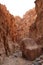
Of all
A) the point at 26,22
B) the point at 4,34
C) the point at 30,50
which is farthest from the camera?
the point at 26,22

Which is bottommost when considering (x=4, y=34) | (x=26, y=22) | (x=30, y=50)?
(x=30, y=50)

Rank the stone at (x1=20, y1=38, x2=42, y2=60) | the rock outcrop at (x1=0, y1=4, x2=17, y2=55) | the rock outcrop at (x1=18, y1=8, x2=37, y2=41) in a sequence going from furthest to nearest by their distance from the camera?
the rock outcrop at (x1=18, y1=8, x2=37, y2=41) → the rock outcrop at (x1=0, y1=4, x2=17, y2=55) → the stone at (x1=20, y1=38, x2=42, y2=60)

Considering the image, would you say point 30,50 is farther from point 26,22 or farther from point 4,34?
point 26,22

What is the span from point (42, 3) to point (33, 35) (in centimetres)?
644

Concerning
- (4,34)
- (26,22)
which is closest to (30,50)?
(4,34)

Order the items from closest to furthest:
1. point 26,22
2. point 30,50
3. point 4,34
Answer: point 30,50
point 4,34
point 26,22

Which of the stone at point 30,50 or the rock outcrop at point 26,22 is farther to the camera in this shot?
the rock outcrop at point 26,22

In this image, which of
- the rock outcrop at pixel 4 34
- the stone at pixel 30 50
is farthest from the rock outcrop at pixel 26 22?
the stone at pixel 30 50

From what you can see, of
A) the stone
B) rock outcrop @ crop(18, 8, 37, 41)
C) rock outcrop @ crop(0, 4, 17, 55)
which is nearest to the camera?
Result: the stone

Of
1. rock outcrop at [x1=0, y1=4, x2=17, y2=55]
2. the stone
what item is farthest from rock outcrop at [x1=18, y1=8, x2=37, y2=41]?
the stone

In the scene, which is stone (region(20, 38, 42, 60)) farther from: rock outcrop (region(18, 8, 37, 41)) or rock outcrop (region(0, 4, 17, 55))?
rock outcrop (region(18, 8, 37, 41))

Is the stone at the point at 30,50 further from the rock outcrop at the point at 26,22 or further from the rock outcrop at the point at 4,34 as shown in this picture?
the rock outcrop at the point at 26,22

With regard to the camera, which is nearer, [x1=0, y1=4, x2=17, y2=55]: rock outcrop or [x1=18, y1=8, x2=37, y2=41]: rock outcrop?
[x1=0, y1=4, x2=17, y2=55]: rock outcrop

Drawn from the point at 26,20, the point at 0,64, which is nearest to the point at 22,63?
the point at 0,64
